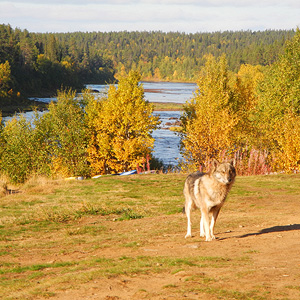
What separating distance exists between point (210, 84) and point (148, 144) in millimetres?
12676

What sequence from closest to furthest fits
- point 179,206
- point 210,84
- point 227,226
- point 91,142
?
1. point 227,226
2. point 179,206
3. point 91,142
4. point 210,84

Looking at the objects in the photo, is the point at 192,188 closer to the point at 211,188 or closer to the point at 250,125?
the point at 211,188

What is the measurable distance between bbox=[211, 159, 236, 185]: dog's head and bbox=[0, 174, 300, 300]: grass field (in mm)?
1628

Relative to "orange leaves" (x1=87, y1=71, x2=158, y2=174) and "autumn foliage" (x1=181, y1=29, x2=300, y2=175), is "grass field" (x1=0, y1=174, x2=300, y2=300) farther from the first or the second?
"orange leaves" (x1=87, y1=71, x2=158, y2=174)

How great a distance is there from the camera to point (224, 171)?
10.1m

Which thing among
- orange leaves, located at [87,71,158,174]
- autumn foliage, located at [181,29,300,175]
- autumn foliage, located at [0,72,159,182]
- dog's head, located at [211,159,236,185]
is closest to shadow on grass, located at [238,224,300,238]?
dog's head, located at [211,159,236,185]

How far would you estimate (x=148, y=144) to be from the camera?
46281mm

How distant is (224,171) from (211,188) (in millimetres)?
654

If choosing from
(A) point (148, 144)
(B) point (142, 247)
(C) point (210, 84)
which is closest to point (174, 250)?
(B) point (142, 247)

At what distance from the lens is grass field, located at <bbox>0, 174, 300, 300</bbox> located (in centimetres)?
736

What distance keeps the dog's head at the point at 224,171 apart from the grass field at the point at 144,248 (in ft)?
5.34

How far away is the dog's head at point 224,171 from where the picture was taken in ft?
33.1

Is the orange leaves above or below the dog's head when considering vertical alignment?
below

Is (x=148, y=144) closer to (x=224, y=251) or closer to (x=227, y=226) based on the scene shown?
(x=227, y=226)
